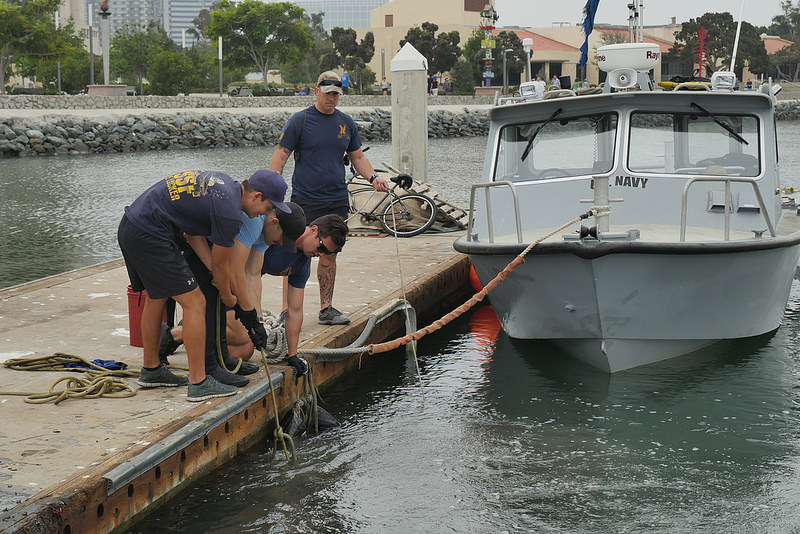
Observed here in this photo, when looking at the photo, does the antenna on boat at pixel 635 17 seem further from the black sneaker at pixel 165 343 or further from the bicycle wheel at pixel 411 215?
the black sneaker at pixel 165 343

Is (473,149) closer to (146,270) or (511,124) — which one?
(511,124)

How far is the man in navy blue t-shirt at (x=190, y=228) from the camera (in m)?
Result: 4.98

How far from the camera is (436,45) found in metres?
77.2

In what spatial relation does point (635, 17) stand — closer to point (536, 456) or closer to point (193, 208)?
point (536, 456)

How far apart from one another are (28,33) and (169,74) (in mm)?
16564

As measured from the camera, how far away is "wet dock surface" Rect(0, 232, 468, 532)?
4.25 meters

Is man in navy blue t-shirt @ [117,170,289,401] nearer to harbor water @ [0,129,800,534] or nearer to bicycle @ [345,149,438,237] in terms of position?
harbor water @ [0,129,800,534]

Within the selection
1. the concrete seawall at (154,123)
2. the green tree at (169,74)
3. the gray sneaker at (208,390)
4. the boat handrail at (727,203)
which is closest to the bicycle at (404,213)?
the boat handrail at (727,203)

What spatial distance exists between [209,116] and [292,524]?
40477 millimetres

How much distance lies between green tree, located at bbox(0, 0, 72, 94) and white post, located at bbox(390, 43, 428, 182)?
3837 centimetres

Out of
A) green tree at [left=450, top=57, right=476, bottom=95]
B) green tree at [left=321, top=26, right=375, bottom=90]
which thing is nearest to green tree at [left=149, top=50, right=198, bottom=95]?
green tree at [left=321, top=26, right=375, bottom=90]

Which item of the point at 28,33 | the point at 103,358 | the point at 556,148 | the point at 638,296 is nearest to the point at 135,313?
the point at 103,358

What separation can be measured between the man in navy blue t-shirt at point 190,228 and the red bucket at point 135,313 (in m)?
0.84

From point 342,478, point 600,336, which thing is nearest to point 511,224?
point 600,336
